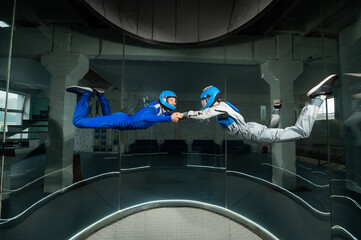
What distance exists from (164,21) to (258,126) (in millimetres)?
2246

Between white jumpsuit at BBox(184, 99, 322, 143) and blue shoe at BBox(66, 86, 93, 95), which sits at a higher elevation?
blue shoe at BBox(66, 86, 93, 95)

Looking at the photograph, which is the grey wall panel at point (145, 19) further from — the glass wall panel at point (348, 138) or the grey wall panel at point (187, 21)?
the glass wall panel at point (348, 138)

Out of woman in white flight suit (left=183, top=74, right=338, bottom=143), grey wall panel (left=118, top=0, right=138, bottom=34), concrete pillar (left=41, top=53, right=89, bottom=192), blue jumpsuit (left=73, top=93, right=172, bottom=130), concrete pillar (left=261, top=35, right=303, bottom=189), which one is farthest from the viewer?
concrete pillar (left=261, top=35, right=303, bottom=189)

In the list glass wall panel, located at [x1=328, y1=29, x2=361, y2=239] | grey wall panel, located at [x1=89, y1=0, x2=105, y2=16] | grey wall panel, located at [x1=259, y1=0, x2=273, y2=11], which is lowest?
glass wall panel, located at [x1=328, y1=29, x2=361, y2=239]

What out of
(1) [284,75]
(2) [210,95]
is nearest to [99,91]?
(2) [210,95]

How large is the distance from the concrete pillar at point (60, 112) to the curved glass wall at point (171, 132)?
2cm

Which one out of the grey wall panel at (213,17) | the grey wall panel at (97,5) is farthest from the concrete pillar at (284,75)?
the grey wall panel at (97,5)

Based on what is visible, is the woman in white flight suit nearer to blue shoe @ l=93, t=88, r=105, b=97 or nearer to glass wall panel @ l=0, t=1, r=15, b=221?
blue shoe @ l=93, t=88, r=105, b=97

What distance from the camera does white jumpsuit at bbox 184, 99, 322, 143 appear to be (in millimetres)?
1446

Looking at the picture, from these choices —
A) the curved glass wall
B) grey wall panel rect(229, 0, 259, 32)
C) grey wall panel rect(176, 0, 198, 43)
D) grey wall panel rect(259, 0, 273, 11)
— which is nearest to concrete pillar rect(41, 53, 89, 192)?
the curved glass wall

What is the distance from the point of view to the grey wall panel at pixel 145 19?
209 cm

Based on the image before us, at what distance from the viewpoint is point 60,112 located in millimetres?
2377

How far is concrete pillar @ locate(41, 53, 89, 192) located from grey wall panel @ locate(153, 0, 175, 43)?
1450 mm

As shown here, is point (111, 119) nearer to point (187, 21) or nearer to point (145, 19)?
point (145, 19)
